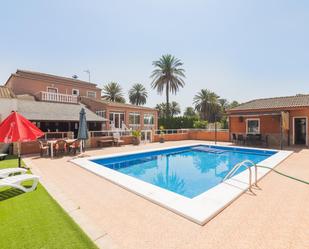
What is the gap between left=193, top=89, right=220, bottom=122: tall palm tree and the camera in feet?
142

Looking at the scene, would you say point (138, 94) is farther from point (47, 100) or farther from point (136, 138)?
point (136, 138)

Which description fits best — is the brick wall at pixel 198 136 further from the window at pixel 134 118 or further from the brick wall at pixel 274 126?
the window at pixel 134 118

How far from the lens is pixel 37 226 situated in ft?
11.9

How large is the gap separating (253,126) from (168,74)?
1897 centimetres

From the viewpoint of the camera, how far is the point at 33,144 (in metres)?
13.4

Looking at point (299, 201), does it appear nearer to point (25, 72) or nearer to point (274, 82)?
point (274, 82)

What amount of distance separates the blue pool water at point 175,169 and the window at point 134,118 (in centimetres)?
1097

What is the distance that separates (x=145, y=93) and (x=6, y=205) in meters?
43.9

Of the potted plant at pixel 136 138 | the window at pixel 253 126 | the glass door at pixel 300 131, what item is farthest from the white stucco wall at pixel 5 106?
the glass door at pixel 300 131

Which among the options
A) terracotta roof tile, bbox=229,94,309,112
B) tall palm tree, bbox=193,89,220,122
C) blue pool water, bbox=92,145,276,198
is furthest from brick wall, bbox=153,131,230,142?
tall palm tree, bbox=193,89,220,122

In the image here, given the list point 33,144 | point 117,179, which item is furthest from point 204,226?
point 33,144

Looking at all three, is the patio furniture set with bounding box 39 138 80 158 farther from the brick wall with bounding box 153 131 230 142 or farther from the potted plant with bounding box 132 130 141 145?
the brick wall with bounding box 153 131 230 142

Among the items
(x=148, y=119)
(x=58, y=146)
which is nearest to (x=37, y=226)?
(x=58, y=146)

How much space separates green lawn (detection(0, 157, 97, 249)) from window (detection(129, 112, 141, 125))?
66.3ft
